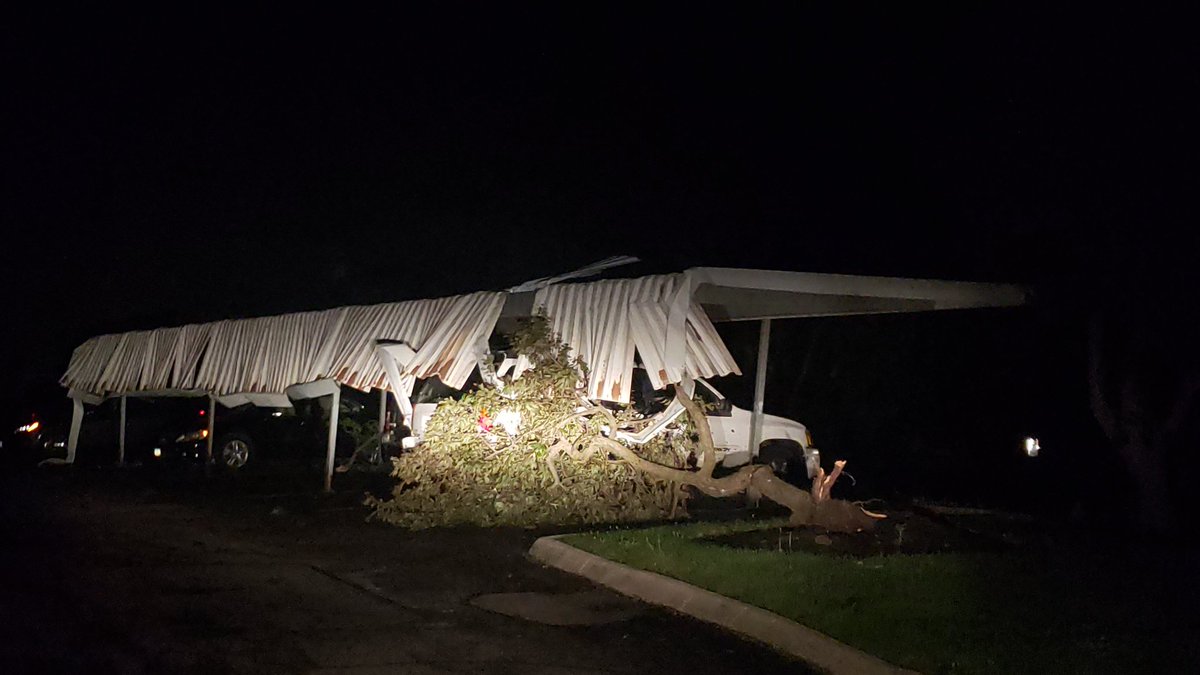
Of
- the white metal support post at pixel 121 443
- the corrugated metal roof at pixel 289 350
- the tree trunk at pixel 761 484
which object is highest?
the corrugated metal roof at pixel 289 350

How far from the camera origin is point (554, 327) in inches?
559

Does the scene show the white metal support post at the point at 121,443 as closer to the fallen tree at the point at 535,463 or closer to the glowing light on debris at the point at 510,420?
the fallen tree at the point at 535,463

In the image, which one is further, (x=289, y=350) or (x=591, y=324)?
(x=289, y=350)

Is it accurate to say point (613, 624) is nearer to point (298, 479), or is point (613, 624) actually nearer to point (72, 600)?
point (72, 600)

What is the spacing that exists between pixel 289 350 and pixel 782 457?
26.3ft

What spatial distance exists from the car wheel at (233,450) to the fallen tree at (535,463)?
797 cm

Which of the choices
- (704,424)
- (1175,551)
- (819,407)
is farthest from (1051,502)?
(819,407)

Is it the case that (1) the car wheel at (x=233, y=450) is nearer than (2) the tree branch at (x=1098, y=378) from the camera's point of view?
No

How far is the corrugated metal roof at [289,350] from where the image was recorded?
596 inches

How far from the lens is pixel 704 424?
12867 millimetres

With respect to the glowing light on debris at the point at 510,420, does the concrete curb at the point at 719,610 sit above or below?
below

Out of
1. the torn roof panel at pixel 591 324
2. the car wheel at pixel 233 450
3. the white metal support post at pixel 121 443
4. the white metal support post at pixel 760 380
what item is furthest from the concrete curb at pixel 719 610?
the white metal support post at pixel 121 443

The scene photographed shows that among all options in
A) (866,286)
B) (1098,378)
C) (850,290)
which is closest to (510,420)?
(850,290)

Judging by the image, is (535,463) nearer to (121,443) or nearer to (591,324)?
(591,324)
